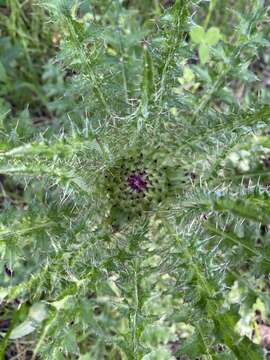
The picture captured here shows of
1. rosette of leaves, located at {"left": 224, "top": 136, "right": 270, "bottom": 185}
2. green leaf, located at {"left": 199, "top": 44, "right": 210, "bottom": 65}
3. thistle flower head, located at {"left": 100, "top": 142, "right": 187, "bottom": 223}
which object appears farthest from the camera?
green leaf, located at {"left": 199, "top": 44, "right": 210, "bottom": 65}

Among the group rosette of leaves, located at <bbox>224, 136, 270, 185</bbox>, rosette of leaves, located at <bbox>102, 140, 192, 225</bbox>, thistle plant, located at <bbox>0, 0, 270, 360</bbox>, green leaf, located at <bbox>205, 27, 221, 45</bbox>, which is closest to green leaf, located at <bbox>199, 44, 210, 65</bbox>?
green leaf, located at <bbox>205, 27, 221, 45</bbox>

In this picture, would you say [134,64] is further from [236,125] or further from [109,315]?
[109,315]

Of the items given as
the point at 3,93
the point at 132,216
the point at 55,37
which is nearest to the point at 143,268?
the point at 132,216

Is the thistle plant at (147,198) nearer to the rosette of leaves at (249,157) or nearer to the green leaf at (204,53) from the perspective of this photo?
the rosette of leaves at (249,157)

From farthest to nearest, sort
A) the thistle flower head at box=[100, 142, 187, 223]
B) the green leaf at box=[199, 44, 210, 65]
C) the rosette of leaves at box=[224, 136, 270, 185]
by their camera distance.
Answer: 1. the green leaf at box=[199, 44, 210, 65]
2. the thistle flower head at box=[100, 142, 187, 223]
3. the rosette of leaves at box=[224, 136, 270, 185]

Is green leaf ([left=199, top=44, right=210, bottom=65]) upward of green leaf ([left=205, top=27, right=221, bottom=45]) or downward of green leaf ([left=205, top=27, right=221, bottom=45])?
downward

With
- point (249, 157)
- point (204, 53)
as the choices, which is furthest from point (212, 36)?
point (249, 157)

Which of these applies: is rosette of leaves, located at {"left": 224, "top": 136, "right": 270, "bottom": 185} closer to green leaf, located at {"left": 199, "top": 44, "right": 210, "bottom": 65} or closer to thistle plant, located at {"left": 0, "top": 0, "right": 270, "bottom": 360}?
thistle plant, located at {"left": 0, "top": 0, "right": 270, "bottom": 360}

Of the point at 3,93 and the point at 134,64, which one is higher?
the point at 134,64

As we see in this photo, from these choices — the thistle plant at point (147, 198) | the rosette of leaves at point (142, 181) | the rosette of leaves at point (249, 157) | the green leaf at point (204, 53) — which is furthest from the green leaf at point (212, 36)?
the rosette of leaves at point (142, 181)
